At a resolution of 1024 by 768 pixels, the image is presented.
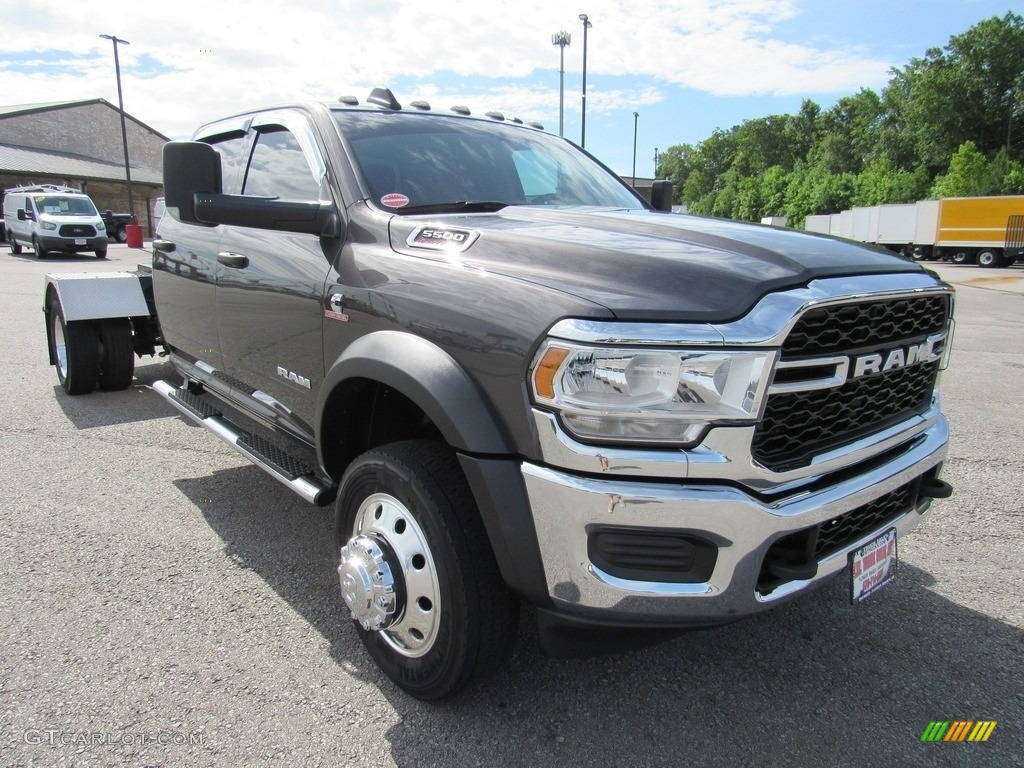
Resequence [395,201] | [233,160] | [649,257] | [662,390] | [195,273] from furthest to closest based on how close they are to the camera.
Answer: [195,273] < [233,160] < [395,201] < [649,257] < [662,390]

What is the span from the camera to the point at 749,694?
8.28 feet

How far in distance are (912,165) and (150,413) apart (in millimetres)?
74315

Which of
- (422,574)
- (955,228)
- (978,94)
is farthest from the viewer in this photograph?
(978,94)

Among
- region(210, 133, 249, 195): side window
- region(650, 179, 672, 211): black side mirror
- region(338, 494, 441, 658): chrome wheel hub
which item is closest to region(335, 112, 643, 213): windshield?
region(650, 179, 672, 211): black side mirror

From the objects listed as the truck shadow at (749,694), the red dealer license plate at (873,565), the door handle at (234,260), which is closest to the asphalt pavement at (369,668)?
the truck shadow at (749,694)

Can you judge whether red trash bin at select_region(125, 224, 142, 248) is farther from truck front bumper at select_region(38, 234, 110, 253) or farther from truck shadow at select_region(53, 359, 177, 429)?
truck shadow at select_region(53, 359, 177, 429)

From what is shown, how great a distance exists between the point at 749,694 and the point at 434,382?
1484mm

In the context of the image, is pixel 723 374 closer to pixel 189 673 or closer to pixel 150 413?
pixel 189 673

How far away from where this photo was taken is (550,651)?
2055 mm

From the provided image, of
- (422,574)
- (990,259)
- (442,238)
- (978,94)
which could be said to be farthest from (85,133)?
(978,94)

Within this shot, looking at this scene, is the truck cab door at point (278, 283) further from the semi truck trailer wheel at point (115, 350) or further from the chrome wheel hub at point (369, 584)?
the semi truck trailer wheel at point (115, 350)

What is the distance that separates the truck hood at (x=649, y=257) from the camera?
6.31 feet

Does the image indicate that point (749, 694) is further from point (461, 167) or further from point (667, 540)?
point (461, 167)

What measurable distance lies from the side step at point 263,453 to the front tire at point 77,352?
2220 mm
